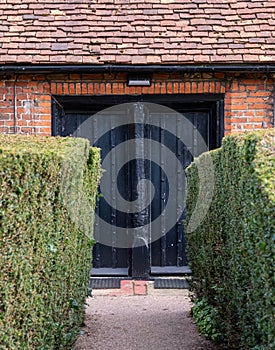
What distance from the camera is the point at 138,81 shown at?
27.6ft

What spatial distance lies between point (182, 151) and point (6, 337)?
6.51m

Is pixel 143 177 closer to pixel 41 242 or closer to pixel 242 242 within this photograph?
pixel 242 242

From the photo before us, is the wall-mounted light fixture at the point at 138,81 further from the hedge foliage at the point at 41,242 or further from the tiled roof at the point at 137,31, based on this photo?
the hedge foliage at the point at 41,242

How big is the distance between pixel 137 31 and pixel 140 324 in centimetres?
414

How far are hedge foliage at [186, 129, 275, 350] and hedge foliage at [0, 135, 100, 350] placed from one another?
1141 mm

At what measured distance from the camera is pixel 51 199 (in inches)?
147

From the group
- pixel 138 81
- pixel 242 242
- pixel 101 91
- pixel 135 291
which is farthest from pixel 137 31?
pixel 242 242

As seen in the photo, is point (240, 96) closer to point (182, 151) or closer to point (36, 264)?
point (182, 151)

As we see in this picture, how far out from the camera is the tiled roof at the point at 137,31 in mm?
8250

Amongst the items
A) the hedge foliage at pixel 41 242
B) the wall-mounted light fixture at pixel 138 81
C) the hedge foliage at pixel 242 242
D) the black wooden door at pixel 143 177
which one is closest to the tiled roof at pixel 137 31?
the wall-mounted light fixture at pixel 138 81

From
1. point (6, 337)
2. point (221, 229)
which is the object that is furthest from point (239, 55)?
point (6, 337)

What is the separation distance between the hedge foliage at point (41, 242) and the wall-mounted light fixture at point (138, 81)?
3288mm

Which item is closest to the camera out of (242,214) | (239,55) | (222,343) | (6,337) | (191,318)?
(6,337)

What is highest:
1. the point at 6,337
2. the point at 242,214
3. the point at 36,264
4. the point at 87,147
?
the point at 87,147
